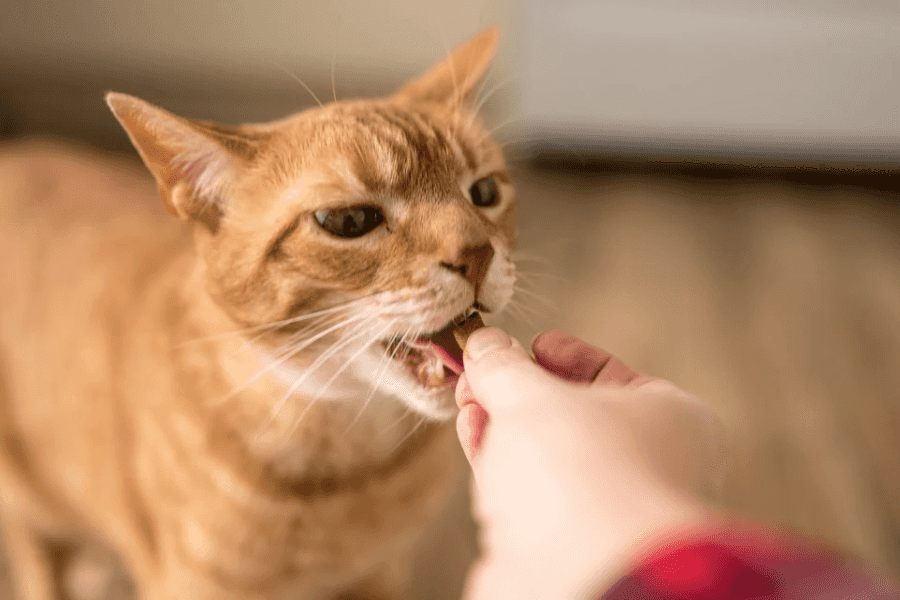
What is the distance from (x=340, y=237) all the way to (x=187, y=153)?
0.19 metres

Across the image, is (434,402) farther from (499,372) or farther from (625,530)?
(625,530)

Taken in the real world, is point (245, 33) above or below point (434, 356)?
above

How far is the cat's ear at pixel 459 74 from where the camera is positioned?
90cm

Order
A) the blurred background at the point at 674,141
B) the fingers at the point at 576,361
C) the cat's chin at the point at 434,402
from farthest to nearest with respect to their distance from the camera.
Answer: the blurred background at the point at 674,141 < the cat's chin at the point at 434,402 < the fingers at the point at 576,361

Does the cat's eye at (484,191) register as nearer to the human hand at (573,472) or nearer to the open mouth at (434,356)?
the open mouth at (434,356)

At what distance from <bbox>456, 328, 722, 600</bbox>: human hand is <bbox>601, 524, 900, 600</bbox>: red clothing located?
0.02 meters

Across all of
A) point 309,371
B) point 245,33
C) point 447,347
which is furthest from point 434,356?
point 245,33

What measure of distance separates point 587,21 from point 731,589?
220 centimetres

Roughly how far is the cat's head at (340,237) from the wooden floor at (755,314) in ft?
1.42

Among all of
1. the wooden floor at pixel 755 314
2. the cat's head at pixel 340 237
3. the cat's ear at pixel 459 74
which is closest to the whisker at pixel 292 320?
the cat's head at pixel 340 237

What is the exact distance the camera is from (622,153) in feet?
8.06

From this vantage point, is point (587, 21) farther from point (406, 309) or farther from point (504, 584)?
point (504, 584)

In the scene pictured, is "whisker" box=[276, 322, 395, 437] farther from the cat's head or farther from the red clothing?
the red clothing

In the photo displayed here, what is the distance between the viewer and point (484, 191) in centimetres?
86
